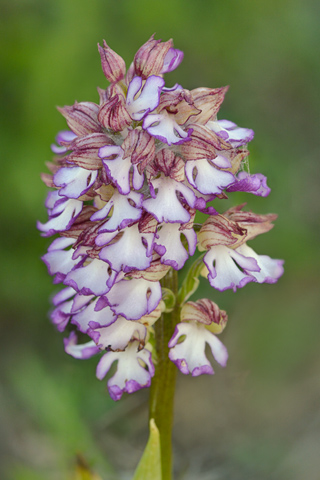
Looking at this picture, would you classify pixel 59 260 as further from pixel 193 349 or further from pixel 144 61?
pixel 144 61

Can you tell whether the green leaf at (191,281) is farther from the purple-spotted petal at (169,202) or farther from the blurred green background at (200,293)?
the blurred green background at (200,293)

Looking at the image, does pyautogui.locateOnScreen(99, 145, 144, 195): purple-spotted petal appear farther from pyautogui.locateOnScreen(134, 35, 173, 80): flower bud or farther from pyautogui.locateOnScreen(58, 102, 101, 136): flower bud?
pyautogui.locateOnScreen(134, 35, 173, 80): flower bud

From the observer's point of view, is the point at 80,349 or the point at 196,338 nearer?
the point at 196,338

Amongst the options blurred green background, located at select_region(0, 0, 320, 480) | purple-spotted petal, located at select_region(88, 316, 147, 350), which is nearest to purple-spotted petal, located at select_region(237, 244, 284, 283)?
purple-spotted petal, located at select_region(88, 316, 147, 350)

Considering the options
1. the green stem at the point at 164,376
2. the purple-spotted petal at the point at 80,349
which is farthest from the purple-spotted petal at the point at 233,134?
the purple-spotted petal at the point at 80,349

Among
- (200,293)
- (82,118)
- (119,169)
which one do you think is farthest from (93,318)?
(200,293)

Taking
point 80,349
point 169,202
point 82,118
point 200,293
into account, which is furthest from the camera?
point 200,293
